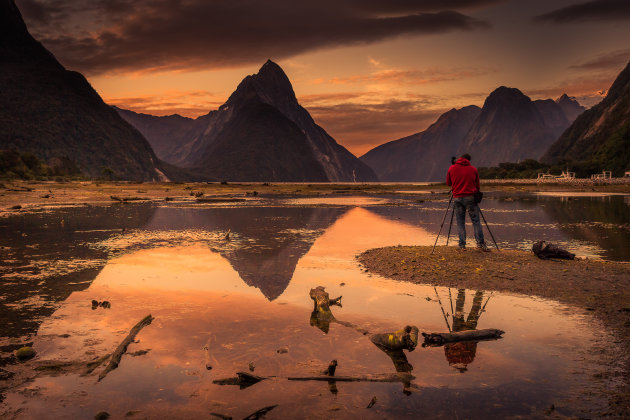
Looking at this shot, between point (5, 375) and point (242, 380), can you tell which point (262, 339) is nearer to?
point (242, 380)

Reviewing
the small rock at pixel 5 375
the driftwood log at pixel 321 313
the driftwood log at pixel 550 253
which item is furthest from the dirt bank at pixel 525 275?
the small rock at pixel 5 375

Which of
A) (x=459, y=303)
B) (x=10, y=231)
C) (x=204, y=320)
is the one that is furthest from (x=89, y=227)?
(x=459, y=303)

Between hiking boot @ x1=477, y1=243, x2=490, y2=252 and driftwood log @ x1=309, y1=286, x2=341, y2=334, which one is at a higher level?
hiking boot @ x1=477, y1=243, x2=490, y2=252

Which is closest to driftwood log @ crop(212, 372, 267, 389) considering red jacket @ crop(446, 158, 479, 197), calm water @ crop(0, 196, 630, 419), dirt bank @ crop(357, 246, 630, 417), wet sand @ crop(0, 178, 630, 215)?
calm water @ crop(0, 196, 630, 419)

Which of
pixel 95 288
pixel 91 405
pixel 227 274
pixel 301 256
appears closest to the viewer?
pixel 91 405

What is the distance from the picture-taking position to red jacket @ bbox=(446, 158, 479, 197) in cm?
1934

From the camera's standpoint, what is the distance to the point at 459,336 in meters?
9.83

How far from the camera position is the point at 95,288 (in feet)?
48.8

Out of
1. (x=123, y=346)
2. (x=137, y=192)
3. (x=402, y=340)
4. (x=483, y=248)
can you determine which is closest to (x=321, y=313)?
(x=402, y=340)

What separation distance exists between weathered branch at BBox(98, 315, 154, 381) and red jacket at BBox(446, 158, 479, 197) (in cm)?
1328

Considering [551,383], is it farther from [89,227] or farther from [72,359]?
[89,227]

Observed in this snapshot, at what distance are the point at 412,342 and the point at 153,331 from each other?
5832 millimetres

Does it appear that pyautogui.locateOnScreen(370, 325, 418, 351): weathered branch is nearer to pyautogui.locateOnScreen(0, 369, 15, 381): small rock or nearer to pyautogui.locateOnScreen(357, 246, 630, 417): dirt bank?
pyautogui.locateOnScreen(357, 246, 630, 417): dirt bank

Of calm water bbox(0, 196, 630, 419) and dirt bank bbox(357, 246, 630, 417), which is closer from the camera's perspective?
calm water bbox(0, 196, 630, 419)
